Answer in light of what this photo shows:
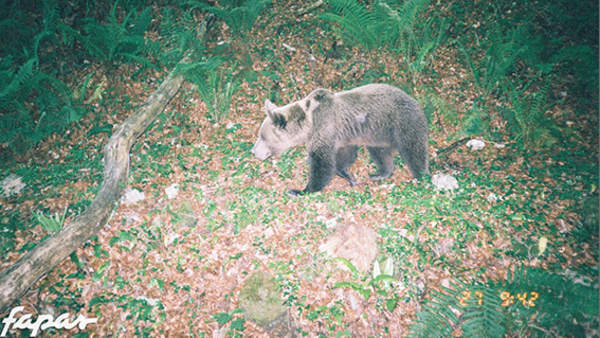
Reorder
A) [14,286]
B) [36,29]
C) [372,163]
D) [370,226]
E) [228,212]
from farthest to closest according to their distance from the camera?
1. [36,29]
2. [372,163]
3. [228,212]
4. [370,226]
5. [14,286]

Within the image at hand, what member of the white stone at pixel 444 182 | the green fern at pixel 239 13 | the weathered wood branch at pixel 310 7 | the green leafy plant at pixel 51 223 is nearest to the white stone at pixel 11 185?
the green leafy plant at pixel 51 223

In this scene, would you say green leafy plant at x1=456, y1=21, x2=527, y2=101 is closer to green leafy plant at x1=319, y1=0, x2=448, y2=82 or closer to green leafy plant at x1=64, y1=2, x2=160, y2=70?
green leafy plant at x1=319, y1=0, x2=448, y2=82

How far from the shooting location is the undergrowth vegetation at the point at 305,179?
381cm

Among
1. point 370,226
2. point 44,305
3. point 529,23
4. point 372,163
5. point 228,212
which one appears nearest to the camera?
point 44,305

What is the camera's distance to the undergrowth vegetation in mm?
3812

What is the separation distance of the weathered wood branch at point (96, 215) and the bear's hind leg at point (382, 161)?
4082 mm

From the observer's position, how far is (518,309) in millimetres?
3432

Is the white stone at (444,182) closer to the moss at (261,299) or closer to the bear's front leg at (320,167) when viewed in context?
the bear's front leg at (320,167)

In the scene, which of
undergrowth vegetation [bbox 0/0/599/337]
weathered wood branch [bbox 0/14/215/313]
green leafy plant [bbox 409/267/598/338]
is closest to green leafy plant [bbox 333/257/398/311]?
undergrowth vegetation [bbox 0/0/599/337]

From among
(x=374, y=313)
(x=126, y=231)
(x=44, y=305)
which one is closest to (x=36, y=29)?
(x=126, y=231)

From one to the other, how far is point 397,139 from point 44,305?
18.0ft

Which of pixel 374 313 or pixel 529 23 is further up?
pixel 529 23

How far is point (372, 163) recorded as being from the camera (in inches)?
221

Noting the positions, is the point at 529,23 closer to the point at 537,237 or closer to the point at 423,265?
the point at 537,237
